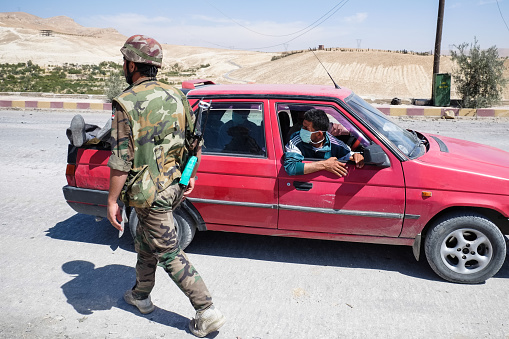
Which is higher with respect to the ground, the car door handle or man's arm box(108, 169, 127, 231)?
man's arm box(108, 169, 127, 231)

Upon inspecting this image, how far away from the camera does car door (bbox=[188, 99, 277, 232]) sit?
13.5ft

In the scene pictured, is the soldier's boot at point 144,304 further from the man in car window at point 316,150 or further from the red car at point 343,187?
the man in car window at point 316,150

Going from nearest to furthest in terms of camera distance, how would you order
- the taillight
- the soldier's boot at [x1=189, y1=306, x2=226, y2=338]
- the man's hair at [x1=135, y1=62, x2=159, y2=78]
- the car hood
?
the man's hair at [x1=135, y1=62, x2=159, y2=78], the soldier's boot at [x1=189, y1=306, x2=226, y2=338], the car hood, the taillight

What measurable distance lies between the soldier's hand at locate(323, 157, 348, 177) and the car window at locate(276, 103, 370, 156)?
0.30 m

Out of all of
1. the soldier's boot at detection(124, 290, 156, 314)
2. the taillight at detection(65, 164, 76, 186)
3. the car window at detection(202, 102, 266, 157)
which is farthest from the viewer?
the taillight at detection(65, 164, 76, 186)

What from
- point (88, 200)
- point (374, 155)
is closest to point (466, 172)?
point (374, 155)

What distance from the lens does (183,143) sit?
3.05 m

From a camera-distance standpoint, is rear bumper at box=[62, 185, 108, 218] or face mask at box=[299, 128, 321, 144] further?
rear bumper at box=[62, 185, 108, 218]

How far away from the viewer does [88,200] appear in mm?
4492

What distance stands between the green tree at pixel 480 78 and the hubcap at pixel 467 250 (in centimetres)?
1503

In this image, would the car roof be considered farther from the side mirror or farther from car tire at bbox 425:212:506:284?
car tire at bbox 425:212:506:284

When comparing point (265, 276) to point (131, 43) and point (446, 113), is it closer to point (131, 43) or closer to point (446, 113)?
point (131, 43)

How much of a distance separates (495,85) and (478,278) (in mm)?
15825

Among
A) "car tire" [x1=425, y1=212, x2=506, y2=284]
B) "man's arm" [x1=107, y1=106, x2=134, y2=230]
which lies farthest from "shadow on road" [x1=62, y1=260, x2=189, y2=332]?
"car tire" [x1=425, y1=212, x2=506, y2=284]
